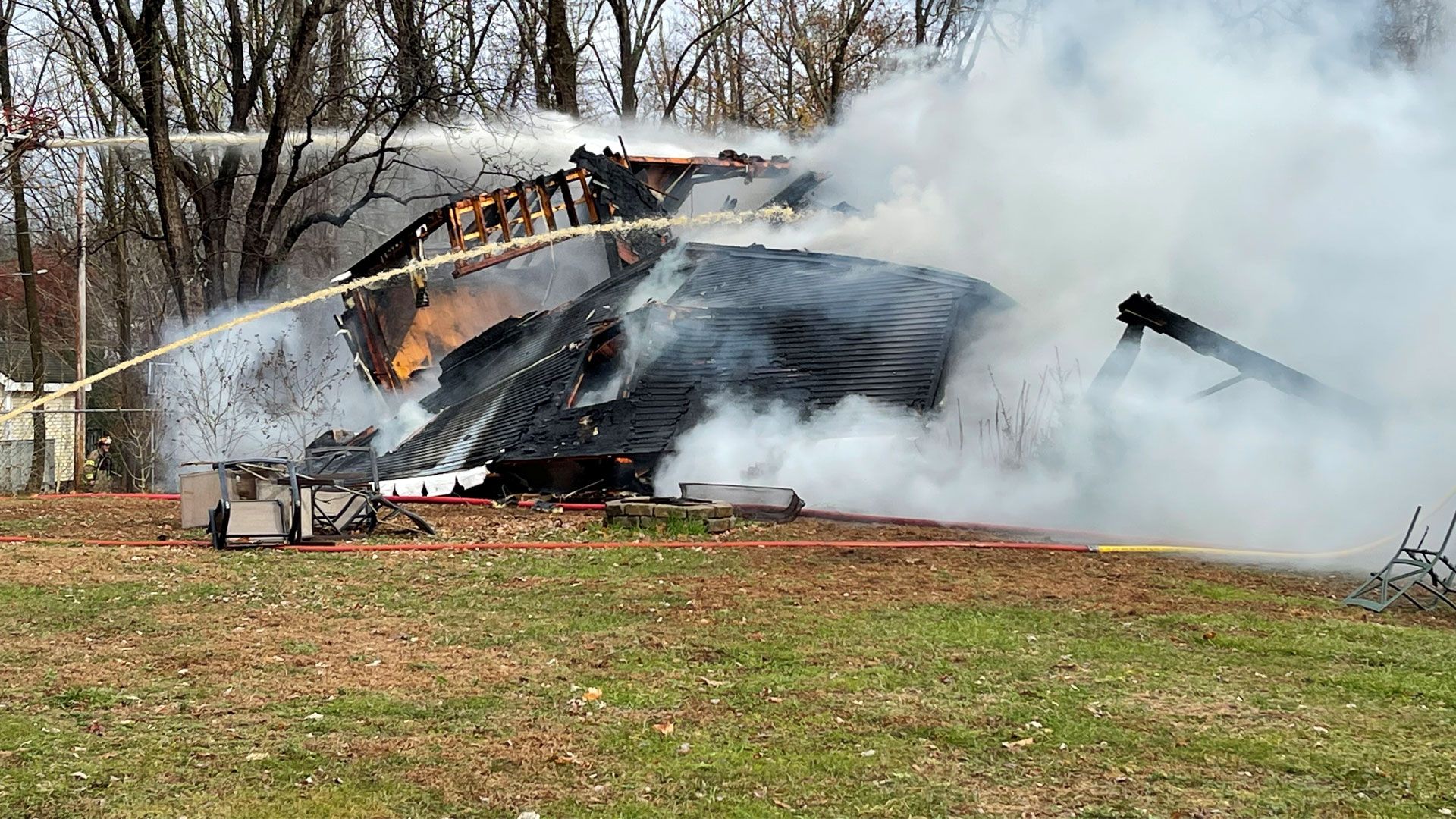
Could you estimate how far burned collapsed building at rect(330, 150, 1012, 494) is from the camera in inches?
583

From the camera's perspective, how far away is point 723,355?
15609 millimetres

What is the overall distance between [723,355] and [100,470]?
14.1 meters

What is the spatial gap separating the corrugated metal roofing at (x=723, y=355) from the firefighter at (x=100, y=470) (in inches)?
257

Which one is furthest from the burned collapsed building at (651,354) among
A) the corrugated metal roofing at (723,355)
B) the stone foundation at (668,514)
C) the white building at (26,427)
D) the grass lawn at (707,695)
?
the white building at (26,427)

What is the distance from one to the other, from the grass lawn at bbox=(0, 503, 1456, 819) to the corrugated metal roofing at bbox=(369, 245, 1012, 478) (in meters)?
5.08

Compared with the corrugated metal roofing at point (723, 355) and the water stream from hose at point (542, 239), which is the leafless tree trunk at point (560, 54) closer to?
the water stream from hose at point (542, 239)

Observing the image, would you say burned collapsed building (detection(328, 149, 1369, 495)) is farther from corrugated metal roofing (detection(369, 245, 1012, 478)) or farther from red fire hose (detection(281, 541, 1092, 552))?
red fire hose (detection(281, 541, 1092, 552))

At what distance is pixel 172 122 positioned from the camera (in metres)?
26.3

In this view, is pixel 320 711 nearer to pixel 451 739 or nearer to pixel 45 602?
pixel 451 739

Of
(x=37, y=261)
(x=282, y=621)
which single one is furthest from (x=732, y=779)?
(x=37, y=261)

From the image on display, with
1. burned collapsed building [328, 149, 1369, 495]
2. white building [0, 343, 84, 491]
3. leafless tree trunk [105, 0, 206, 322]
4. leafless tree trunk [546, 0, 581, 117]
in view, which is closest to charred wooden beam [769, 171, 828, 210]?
burned collapsed building [328, 149, 1369, 495]

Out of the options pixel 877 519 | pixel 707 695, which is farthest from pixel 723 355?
pixel 707 695

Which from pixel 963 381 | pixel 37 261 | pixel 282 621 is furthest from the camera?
pixel 37 261

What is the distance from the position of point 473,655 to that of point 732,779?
2515 mm
